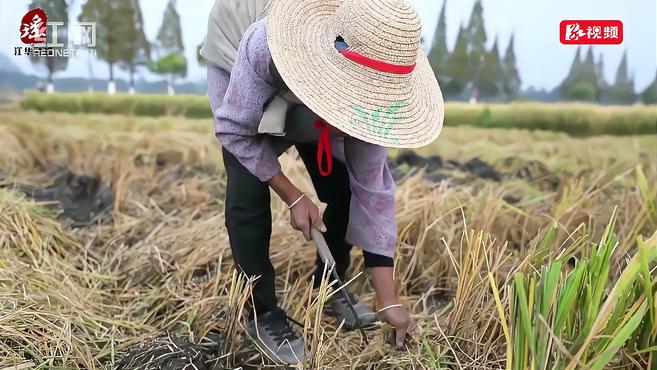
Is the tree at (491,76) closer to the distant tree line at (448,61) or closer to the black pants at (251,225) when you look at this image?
the distant tree line at (448,61)

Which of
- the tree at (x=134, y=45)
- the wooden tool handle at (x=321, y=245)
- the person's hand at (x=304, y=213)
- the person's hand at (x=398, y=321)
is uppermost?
the tree at (x=134, y=45)

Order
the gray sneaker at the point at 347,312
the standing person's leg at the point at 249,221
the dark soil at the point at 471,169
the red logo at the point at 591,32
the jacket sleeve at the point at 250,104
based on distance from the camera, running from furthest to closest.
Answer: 1. the dark soil at the point at 471,169
2. the red logo at the point at 591,32
3. the gray sneaker at the point at 347,312
4. the standing person's leg at the point at 249,221
5. the jacket sleeve at the point at 250,104

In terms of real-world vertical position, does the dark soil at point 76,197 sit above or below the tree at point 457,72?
below

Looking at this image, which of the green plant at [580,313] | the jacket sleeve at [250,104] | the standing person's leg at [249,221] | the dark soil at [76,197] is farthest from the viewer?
the dark soil at [76,197]

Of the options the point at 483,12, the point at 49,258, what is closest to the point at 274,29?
the point at 49,258

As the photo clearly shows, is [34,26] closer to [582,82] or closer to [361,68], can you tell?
[361,68]

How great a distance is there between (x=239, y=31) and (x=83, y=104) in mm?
1790

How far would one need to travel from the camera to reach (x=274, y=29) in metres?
1.33

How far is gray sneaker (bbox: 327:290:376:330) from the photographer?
1.73 meters

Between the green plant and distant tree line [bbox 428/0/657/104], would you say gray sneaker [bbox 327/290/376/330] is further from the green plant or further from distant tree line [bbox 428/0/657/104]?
distant tree line [bbox 428/0/657/104]

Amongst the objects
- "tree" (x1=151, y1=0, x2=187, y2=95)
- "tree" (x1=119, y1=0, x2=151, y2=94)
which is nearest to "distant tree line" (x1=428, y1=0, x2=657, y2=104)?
"tree" (x1=151, y1=0, x2=187, y2=95)

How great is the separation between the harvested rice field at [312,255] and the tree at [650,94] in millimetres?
175

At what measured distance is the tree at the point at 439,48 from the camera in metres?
2.93

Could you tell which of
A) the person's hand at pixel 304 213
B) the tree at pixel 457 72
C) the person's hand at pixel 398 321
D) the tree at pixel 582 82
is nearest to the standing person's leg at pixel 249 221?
the person's hand at pixel 304 213
